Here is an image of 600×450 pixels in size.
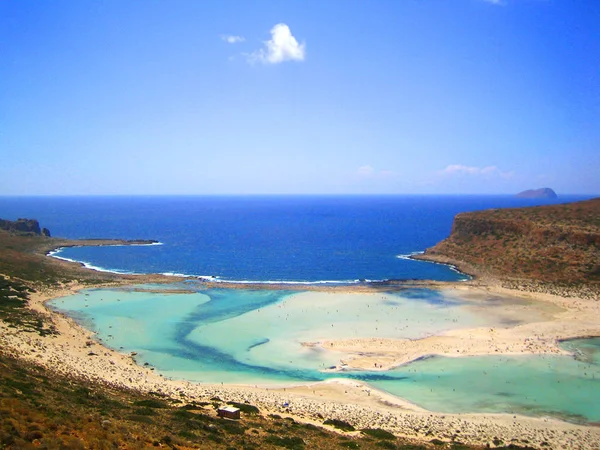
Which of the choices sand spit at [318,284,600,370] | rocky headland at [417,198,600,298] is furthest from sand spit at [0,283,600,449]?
rocky headland at [417,198,600,298]

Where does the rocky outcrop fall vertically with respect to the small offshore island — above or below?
above

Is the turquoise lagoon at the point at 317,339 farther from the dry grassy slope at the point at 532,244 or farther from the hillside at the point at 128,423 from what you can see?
the dry grassy slope at the point at 532,244

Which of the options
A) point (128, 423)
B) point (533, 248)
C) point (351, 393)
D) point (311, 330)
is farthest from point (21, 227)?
point (533, 248)

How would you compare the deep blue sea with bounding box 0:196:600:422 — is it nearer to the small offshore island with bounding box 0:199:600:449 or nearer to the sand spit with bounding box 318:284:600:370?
the sand spit with bounding box 318:284:600:370

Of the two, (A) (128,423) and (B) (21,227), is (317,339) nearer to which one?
(A) (128,423)

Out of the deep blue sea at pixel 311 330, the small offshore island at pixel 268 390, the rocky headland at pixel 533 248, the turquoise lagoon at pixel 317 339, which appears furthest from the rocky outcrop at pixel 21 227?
the rocky headland at pixel 533 248

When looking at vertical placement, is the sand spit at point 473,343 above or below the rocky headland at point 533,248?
below
